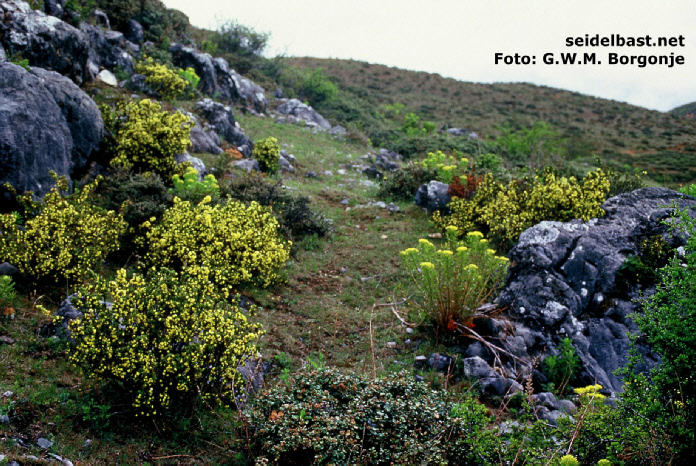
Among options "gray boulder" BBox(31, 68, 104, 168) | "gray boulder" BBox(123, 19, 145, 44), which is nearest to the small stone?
"gray boulder" BBox(31, 68, 104, 168)

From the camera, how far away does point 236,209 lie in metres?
6.87

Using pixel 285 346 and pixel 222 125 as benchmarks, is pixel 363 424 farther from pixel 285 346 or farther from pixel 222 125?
pixel 222 125

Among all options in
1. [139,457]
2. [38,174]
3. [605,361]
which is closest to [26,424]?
[139,457]

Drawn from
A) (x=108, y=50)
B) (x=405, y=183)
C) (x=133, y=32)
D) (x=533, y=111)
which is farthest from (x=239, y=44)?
(x=533, y=111)

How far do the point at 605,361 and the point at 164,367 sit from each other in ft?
16.1

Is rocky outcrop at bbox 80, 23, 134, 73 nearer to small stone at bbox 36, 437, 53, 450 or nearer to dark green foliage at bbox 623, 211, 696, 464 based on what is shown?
small stone at bbox 36, 437, 53, 450

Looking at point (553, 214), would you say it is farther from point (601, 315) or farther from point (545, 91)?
point (545, 91)

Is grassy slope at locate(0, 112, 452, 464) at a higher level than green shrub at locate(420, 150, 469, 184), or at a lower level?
lower

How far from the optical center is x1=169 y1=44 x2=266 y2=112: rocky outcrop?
55.0 ft

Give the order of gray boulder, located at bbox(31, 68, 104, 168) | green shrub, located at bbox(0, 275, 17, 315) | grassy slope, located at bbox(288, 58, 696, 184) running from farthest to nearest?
grassy slope, located at bbox(288, 58, 696, 184) < gray boulder, located at bbox(31, 68, 104, 168) < green shrub, located at bbox(0, 275, 17, 315)

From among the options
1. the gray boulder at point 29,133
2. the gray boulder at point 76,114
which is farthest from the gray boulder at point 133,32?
the gray boulder at point 29,133

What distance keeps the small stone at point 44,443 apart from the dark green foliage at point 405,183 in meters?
9.99

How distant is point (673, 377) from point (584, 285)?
3560 millimetres

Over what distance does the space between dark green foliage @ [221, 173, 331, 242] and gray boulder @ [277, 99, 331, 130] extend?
12.9m
